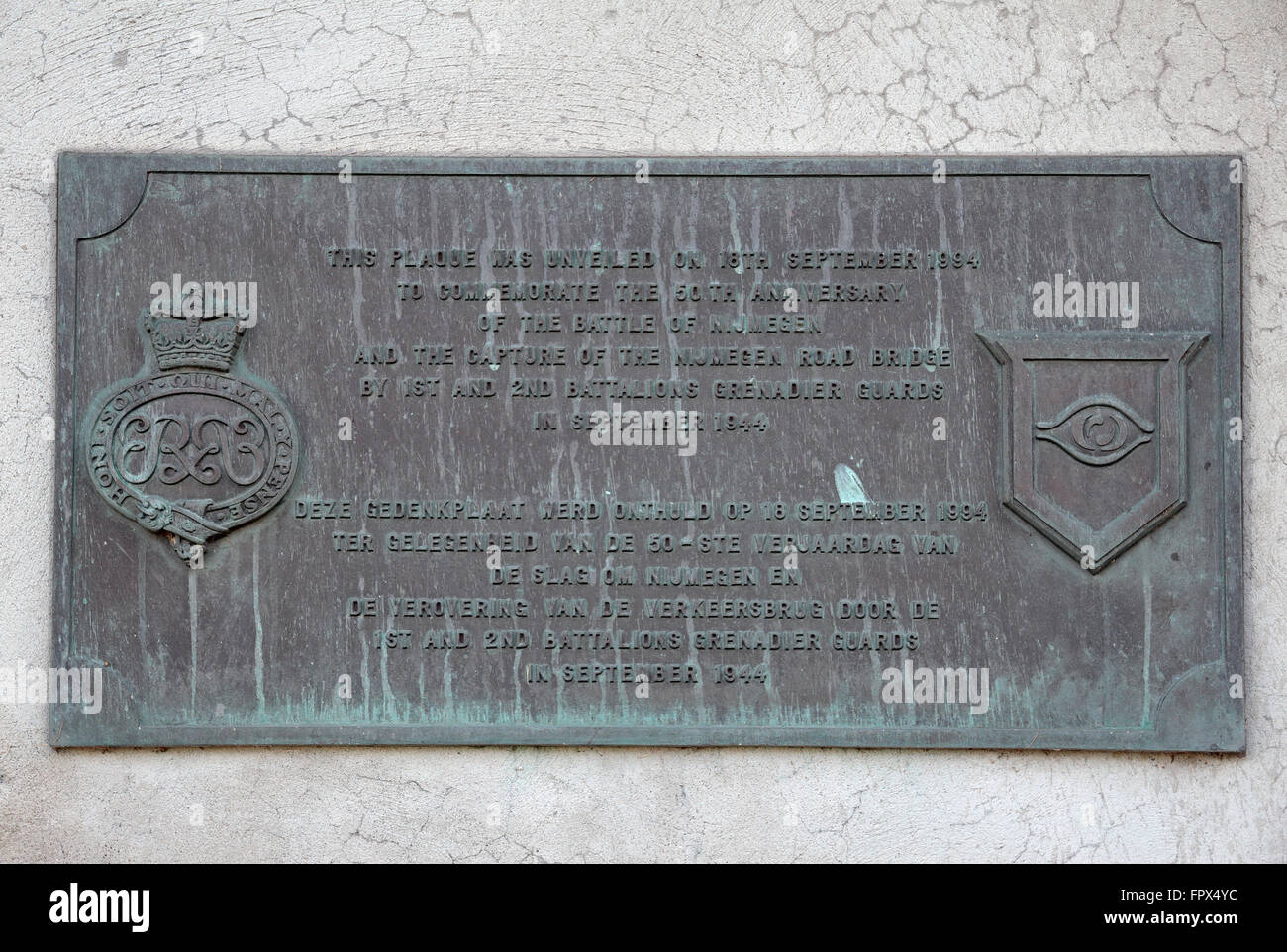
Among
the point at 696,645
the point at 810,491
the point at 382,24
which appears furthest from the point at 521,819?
the point at 382,24

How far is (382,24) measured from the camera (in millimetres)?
4027

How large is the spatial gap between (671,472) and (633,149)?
3.30 ft

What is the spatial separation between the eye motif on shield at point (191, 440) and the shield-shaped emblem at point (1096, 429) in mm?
2134

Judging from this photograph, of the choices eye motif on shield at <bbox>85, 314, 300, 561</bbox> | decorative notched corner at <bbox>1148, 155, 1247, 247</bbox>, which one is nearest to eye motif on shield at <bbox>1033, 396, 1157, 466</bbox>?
decorative notched corner at <bbox>1148, 155, 1247, 247</bbox>

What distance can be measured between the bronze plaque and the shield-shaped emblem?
10 millimetres

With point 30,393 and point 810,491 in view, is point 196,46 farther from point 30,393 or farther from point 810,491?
point 810,491

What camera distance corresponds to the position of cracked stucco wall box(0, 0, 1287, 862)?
12.7 feet

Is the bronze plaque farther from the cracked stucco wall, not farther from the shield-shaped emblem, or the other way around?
the cracked stucco wall

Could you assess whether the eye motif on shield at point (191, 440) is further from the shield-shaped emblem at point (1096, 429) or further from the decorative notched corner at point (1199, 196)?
the decorative notched corner at point (1199, 196)

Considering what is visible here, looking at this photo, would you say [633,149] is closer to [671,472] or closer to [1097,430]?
[671,472]

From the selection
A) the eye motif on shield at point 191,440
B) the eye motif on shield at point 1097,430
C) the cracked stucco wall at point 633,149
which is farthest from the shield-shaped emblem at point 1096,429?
the eye motif on shield at point 191,440

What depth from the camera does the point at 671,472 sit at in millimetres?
3838

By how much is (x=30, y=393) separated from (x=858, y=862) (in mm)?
2862

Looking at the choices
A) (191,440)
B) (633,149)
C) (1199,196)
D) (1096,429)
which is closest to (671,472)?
(633,149)
